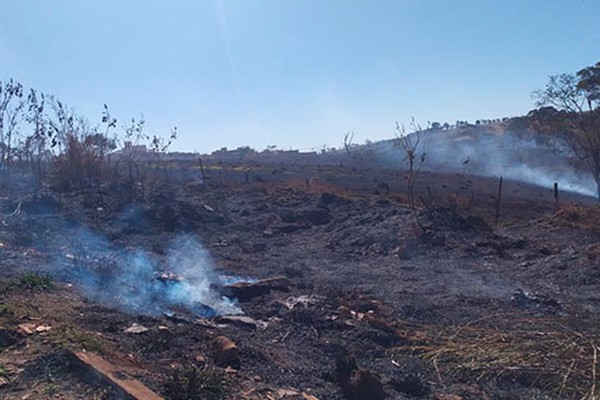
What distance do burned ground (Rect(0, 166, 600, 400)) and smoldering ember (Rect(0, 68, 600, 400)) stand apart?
0.03 m

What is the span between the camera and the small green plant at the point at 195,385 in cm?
409

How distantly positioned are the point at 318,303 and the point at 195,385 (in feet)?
13.0

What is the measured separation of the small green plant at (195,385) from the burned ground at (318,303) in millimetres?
18

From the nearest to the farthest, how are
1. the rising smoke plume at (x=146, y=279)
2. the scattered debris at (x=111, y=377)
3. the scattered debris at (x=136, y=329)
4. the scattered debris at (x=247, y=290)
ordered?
the scattered debris at (x=111, y=377)
the scattered debris at (x=136, y=329)
the rising smoke plume at (x=146, y=279)
the scattered debris at (x=247, y=290)

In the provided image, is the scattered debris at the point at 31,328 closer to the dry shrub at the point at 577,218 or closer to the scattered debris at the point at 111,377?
the scattered debris at the point at 111,377

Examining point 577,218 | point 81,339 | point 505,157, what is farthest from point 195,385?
point 505,157

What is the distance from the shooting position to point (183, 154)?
77.0m

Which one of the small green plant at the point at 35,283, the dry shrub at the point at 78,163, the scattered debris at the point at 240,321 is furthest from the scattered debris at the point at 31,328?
the dry shrub at the point at 78,163

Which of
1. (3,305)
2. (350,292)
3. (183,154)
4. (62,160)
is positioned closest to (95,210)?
(62,160)

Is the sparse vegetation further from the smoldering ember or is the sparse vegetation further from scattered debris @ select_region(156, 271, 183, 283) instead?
scattered debris @ select_region(156, 271, 183, 283)

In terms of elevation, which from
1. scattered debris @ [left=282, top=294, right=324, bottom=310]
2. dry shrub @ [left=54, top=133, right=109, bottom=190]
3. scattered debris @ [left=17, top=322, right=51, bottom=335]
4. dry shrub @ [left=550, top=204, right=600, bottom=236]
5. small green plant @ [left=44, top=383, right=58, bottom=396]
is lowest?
dry shrub @ [left=550, top=204, right=600, bottom=236]

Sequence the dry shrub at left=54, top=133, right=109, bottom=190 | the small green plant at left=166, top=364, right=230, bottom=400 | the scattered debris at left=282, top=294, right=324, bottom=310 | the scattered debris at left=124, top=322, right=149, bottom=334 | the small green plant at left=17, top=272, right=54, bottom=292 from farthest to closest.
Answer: the dry shrub at left=54, top=133, right=109, bottom=190 < the scattered debris at left=282, top=294, right=324, bottom=310 < the small green plant at left=17, top=272, right=54, bottom=292 < the scattered debris at left=124, top=322, right=149, bottom=334 < the small green plant at left=166, top=364, right=230, bottom=400

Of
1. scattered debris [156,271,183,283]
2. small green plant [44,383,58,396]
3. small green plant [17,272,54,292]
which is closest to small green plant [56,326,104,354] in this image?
small green plant [44,383,58,396]

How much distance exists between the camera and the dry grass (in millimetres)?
4129
